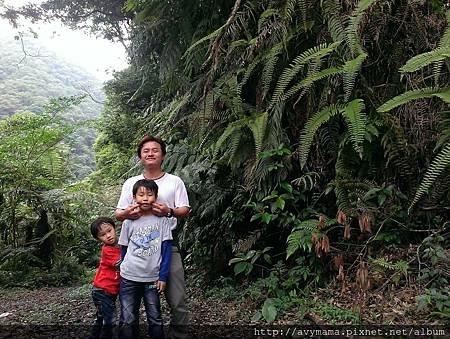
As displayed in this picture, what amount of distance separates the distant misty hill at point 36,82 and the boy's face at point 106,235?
1573 centimetres

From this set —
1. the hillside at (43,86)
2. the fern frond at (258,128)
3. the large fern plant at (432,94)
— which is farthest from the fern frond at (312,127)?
the hillside at (43,86)

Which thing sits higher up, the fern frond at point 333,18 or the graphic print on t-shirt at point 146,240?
the fern frond at point 333,18

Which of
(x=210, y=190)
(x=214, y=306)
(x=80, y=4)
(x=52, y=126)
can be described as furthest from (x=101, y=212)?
(x=80, y=4)

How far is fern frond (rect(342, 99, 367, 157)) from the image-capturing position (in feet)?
9.05

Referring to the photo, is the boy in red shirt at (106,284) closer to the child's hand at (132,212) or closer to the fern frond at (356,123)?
the child's hand at (132,212)

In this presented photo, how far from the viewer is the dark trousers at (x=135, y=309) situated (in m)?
2.41

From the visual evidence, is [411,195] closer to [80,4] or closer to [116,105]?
[116,105]

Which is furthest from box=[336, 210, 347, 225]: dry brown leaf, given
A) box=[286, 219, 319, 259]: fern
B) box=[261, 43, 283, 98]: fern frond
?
box=[261, 43, 283, 98]: fern frond

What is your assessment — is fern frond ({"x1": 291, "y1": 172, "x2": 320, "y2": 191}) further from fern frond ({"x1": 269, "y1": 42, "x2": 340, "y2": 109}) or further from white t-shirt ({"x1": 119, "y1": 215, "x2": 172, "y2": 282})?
white t-shirt ({"x1": 119, "y1": 215, "x2": 172, "y2": 282})

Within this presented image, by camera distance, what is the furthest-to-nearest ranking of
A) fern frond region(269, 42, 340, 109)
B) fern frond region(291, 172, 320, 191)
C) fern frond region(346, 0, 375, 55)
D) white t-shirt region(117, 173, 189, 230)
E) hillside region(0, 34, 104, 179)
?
hillside region(0, 34, 104, 179), fern frond region(291, 172, 320, 191), fern frond region(269, 42, 340, 109), fern frond region(346, 0, 375, 55), white t-shirt region(117, 173, 189, 230)

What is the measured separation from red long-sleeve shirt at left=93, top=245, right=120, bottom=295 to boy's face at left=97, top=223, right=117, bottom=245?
0.07 m

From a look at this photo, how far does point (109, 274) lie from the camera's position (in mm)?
2873

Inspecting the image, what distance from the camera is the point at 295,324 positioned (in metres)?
2.64

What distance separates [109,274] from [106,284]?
7 centimetres
